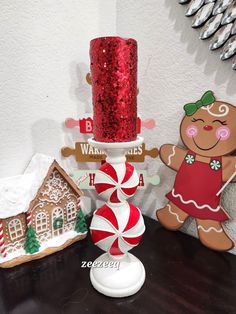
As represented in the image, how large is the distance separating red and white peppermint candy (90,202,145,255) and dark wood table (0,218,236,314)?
0.35 ft

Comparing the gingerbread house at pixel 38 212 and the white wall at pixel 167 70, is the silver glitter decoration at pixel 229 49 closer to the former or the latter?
the white wall at pixel 167 70

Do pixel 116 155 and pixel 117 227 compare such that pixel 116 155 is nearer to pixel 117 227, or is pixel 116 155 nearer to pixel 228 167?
pixel 117 227

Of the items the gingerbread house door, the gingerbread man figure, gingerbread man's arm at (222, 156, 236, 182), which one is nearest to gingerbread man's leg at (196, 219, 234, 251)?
the gingerbread man figure

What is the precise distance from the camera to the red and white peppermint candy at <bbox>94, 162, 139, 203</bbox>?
0.47 meters

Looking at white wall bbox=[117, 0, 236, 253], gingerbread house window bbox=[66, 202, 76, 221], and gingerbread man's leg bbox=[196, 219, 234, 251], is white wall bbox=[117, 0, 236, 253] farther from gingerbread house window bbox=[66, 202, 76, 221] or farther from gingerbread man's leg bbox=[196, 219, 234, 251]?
gingerbread house window bbox=[66, 202, 76, 221]

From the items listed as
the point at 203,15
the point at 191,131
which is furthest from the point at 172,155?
the point at 203,15

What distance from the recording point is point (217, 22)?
53 centimetres

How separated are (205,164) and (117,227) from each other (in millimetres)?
269

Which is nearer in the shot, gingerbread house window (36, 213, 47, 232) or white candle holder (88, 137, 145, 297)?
white candle holder (88, 137, 145, 297)

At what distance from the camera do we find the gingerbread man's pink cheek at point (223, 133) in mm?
549

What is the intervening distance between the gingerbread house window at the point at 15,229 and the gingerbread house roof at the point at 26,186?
0.03 m

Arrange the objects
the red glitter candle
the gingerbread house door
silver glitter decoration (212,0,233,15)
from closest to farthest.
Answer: the red glitter candle → silver glitter decoration (212,0,233,15) → the gingerbread house door

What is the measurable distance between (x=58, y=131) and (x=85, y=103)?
12 centimetres

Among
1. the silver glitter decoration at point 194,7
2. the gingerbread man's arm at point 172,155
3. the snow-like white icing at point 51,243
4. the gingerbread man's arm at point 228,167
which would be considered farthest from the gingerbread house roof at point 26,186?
the silver glitter decoration at point 194,7
